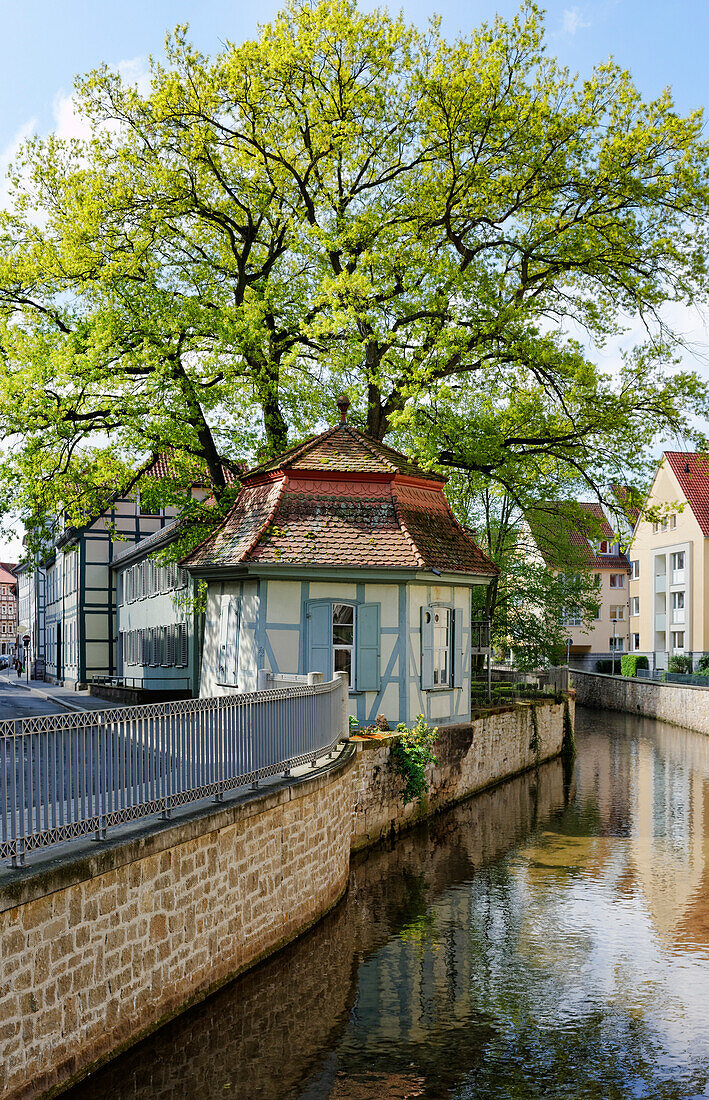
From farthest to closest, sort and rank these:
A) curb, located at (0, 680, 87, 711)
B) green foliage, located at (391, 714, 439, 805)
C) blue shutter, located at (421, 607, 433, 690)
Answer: curb, located at (0, 680, 87, 711) → blue shutter, located at (421, 607, 433, 690) → green foliage, located at (391, 714, 439, 805)

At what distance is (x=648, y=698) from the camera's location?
4581 cm

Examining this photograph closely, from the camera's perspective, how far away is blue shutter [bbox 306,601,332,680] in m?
18.6

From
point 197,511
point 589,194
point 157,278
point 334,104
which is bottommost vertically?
point 197,511

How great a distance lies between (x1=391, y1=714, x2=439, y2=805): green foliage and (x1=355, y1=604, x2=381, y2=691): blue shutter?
1.01 meters

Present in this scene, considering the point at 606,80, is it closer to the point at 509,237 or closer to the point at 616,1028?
the point at 509,237

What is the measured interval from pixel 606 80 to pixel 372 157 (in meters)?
5.31

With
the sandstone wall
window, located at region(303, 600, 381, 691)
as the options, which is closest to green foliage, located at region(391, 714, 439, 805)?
the sandstone wall

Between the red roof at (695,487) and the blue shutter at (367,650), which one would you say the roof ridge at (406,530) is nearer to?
the blue shutter at (367,650)

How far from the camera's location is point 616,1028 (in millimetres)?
9656

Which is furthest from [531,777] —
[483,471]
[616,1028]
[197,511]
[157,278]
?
[616,1028]

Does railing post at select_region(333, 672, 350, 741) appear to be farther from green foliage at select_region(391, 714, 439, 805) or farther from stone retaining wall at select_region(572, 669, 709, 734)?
stone retaining wall at select_region(572, 669, 709, 734)

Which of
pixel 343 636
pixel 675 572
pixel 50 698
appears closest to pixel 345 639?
pixel 343 636

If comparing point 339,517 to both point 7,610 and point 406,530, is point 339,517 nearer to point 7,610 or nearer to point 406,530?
point 406,530

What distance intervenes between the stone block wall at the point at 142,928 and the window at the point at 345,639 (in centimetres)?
597
